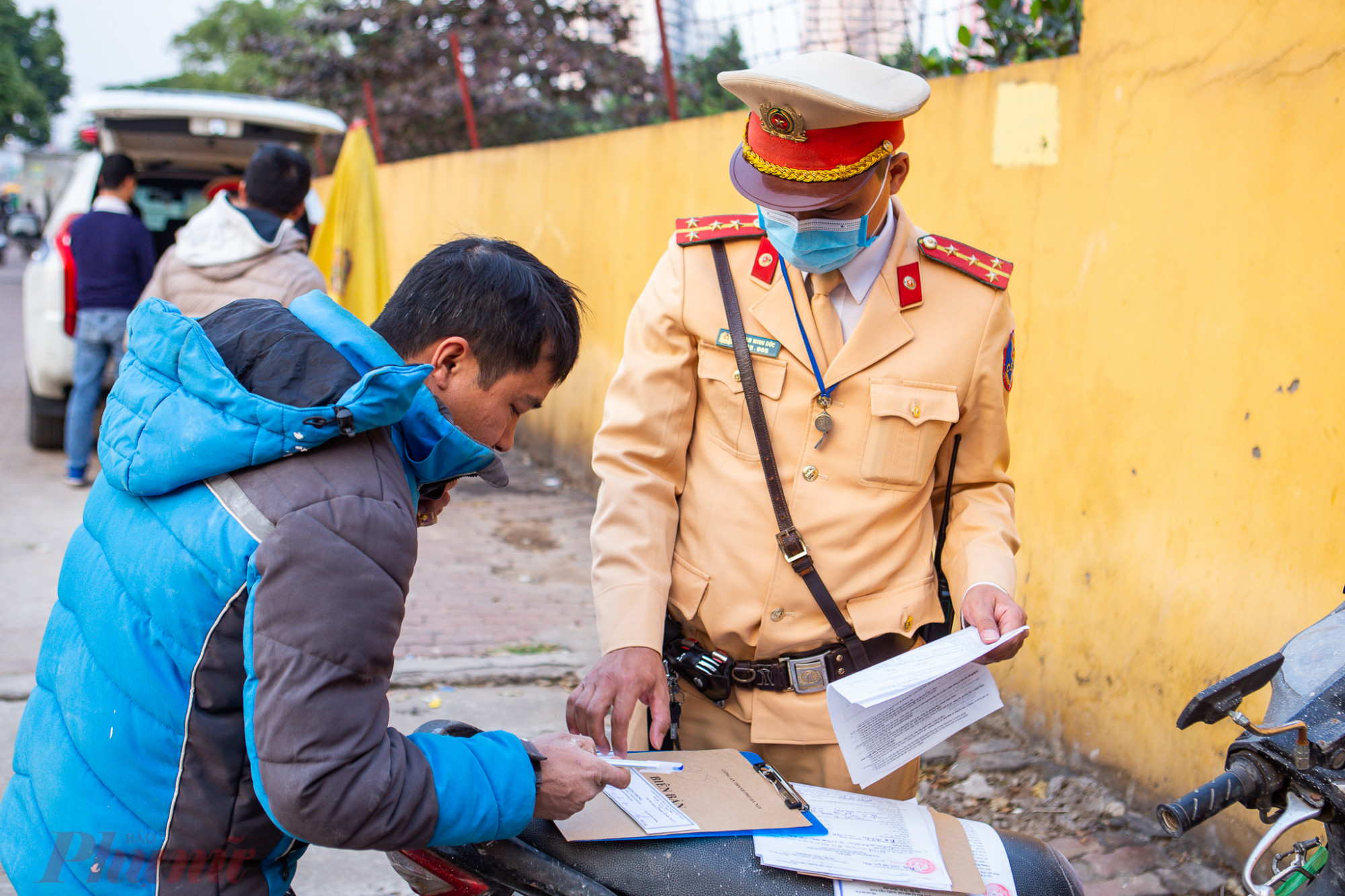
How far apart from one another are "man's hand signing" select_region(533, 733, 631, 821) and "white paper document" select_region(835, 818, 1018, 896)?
313 millimetres

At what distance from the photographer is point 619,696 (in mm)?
1716

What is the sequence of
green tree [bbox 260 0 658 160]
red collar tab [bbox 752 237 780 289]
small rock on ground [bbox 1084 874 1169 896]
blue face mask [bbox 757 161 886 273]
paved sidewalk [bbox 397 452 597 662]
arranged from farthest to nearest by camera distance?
green tree [bbox 260 0 658 160]
paved sidewalk [bbox 397 452 597 662]
small rock on ground [bbox 1084 874 1169 896]
red collar tab [bbox 752 237 780 289]
blue face mask [bbox 757 161 886 273]

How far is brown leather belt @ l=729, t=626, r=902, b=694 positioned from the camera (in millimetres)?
1812

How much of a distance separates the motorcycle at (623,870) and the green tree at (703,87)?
14.5 ft

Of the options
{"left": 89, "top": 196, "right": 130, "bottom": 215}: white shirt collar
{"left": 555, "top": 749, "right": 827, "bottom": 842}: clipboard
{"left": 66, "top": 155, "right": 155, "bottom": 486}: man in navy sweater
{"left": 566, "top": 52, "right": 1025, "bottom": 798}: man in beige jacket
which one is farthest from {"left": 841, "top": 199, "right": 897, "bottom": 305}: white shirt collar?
{"left": 89, "top": 196, "right": 130, "bottom": 215}: white shirt collar

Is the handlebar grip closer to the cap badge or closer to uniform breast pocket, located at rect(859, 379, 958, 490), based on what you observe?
uniform breast pocket, located at rect(859, 379, 958, 490)

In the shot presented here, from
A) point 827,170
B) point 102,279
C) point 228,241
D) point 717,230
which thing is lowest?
point 102,279

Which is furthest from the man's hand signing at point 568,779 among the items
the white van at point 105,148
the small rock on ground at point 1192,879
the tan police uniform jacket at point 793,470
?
the white van at point 105,148

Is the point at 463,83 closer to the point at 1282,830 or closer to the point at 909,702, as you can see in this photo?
the point at 909,702

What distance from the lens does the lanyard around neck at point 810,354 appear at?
1820mm

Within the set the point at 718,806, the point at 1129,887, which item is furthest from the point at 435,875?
the point at 1129,887

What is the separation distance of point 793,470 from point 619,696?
48cm

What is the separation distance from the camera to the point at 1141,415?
295 centimetres

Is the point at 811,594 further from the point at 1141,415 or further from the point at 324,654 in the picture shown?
the point at 1141,415
